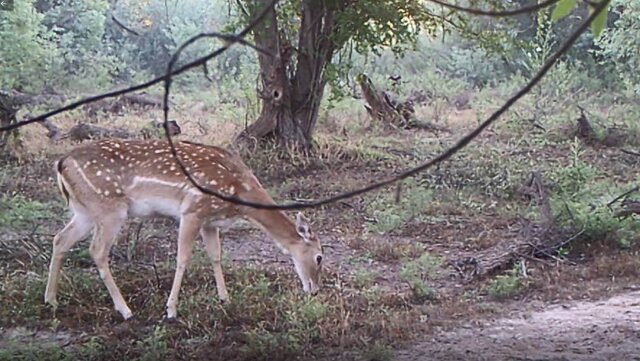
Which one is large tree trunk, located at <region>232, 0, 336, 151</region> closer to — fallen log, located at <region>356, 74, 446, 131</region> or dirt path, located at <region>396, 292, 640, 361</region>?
fallen log, located at <region>356, 74, 446, 131</region>

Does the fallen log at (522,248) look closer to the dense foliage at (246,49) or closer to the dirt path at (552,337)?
the dirt path at (552,337)

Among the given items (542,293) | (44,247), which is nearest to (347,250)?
(542,293)

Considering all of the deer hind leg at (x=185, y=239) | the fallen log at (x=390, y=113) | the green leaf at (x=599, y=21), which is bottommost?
the deer hind leg at (x=185, y=239)

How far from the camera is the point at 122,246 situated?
7926 millimetres

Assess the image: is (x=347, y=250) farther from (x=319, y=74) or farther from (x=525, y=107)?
(x=525, y=107)

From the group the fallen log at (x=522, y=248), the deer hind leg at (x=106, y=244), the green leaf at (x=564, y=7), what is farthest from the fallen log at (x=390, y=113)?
the green leaf at (x=564, y=7)

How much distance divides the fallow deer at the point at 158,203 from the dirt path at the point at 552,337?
1.27 metres

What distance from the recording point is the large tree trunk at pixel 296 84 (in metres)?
12.6

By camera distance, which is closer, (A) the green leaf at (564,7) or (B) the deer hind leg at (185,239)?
(A) the green leaf at (564,7)

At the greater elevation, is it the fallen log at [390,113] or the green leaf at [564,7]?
the green leaf at [564,7]

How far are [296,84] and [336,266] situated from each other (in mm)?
5523

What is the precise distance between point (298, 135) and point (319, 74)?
2.82 ft

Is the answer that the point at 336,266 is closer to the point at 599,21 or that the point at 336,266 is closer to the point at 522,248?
the point at 522,248

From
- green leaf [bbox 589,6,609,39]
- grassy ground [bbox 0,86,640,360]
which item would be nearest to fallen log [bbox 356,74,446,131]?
grassy ground [bbox 0,86,640,360]
